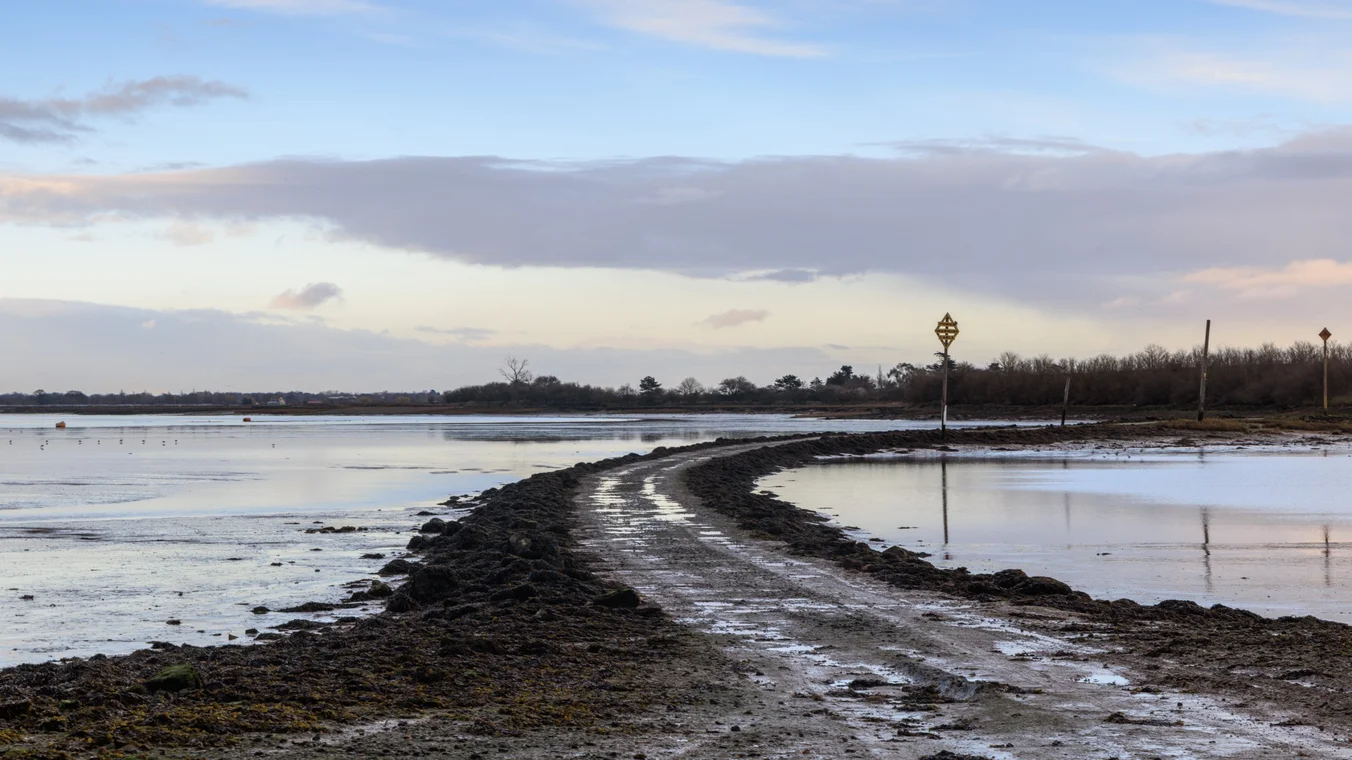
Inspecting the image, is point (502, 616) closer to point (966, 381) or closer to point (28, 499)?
point (28, 499)

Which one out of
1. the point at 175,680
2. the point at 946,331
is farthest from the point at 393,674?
the point at 946,331

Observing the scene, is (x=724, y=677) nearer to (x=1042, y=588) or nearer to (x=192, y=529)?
(x=1042, y=588)

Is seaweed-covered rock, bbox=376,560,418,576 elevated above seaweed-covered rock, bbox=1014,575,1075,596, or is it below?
below

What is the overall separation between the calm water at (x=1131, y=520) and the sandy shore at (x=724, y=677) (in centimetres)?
243

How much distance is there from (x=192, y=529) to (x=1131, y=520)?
49.7 ft

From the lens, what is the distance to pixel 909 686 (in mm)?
7887

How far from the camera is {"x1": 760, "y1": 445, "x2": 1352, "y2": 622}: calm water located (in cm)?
1363

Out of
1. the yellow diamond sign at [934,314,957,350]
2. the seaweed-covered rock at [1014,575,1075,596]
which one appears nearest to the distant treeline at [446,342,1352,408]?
the yellow diamond sign at [934,314,957,350]

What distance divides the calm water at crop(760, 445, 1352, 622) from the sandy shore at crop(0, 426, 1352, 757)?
243 centimetres

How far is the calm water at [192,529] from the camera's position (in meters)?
11.2

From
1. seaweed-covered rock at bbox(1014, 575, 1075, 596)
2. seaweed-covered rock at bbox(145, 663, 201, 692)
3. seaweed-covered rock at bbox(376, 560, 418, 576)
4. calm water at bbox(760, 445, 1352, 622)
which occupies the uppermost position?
seaweed-covered rock at bbox(145, 663, 201, 692)

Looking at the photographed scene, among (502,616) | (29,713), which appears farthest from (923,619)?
(29,713)

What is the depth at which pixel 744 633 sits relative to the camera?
9.91m

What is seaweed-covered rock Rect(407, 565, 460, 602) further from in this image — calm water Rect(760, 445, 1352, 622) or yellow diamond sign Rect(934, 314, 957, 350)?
yellow diamond sign Rect(934, 314, 957, 350)
